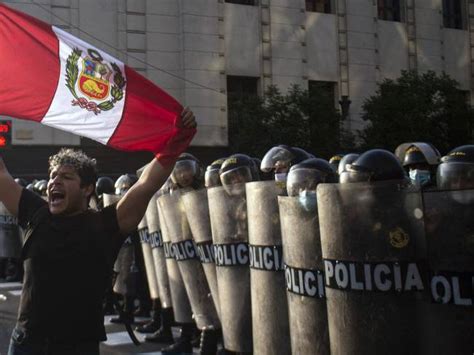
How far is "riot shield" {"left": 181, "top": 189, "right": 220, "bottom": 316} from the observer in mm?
5445

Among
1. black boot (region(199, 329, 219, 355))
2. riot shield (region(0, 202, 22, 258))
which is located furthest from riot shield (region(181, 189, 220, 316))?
riot shield (region(0, 202, 22, 258))

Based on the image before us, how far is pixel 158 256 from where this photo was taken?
22.1 feet

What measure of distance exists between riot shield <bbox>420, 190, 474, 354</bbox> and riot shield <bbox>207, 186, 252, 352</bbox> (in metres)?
1.76

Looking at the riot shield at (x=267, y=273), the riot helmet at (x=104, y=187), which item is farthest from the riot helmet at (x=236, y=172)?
the riot helmet at (x=104, y=187)

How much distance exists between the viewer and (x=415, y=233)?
3.44m

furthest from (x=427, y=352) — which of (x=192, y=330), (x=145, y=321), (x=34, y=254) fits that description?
(x=145, y=321)

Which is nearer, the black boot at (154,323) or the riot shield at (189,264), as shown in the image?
the riot shield at (189,264)

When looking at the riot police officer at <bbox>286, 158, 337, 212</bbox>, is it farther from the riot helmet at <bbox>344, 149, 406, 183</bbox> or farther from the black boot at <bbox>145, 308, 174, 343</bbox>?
the black boot at <bbox>145, 308, 174, 343</bbox>

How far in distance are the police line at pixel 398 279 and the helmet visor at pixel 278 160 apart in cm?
189

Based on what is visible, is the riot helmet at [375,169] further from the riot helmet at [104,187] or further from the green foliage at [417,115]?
the green foliage at [417,115]

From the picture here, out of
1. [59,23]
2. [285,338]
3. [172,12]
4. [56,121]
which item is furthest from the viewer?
[172,12]

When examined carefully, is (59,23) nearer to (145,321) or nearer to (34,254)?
(145,321)

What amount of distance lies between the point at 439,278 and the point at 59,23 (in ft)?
61.0

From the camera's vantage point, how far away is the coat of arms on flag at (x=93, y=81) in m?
3.73
